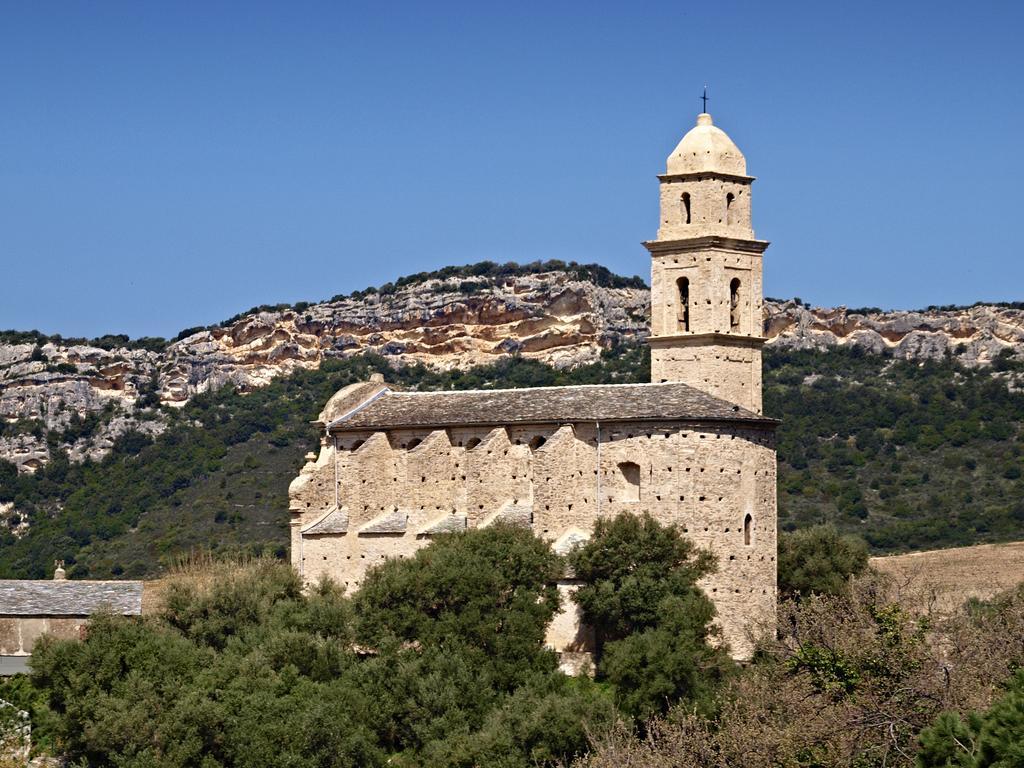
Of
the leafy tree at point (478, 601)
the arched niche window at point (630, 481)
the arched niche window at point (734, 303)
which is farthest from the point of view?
the arched niche window at point (734, 303)

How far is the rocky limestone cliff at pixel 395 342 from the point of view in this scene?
283 ft

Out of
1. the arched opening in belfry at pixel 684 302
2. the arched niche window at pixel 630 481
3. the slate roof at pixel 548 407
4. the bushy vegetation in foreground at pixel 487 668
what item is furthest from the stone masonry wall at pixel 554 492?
the arched opening in belfry at pixel 684 302

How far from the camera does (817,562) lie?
51375 millimetres

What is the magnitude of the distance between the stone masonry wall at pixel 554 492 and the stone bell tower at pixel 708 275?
7.59 feet

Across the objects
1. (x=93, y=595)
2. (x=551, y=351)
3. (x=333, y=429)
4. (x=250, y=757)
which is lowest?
(x=250, y=757)

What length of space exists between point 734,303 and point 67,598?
55.5ft

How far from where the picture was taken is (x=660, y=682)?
1738 inches

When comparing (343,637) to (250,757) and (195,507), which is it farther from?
(195,507)

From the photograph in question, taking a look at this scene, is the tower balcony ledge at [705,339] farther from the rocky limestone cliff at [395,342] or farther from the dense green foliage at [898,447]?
the rocky limestone cliff at [395,342]

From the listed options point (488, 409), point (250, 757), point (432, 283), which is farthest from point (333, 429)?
point (432, 283)

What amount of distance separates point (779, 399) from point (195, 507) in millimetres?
21240

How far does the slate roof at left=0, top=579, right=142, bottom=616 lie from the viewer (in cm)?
5075

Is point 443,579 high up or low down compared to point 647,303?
down

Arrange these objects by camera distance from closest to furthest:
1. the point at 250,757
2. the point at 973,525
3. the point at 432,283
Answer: the point at 250,757
the point at 973,525
the point at 432,283
